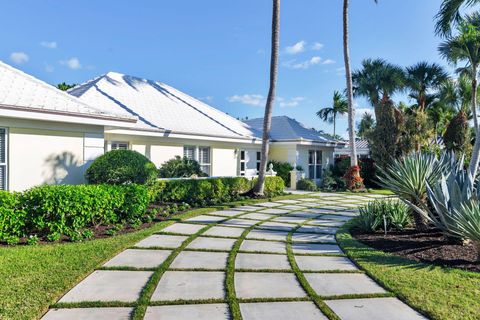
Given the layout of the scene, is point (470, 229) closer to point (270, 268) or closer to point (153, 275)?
point (270, 268)

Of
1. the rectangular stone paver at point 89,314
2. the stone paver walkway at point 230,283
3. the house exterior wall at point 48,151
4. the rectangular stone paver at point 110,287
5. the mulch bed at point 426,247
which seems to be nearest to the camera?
the rectangular stone paver at point 89,314

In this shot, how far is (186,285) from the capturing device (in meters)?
4.33

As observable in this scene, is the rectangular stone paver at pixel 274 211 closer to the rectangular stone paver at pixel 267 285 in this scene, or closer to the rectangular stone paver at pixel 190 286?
the rectangular stone paver at pixel 267 285

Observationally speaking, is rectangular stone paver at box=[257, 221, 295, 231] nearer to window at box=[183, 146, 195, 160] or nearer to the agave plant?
the agave plant

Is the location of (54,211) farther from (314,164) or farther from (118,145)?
(314,164)

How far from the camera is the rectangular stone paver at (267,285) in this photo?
4.05 meters

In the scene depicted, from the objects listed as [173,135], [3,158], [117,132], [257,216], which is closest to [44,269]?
[3,158]

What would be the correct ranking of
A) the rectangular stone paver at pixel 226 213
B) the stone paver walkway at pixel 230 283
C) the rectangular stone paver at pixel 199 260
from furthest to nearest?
the rectangular stone paver at pixel 226 213 < the rectangular stone paver at pixel 199 260 < the stone paver walkway at pixel 230 283

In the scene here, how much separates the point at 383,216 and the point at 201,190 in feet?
22.7

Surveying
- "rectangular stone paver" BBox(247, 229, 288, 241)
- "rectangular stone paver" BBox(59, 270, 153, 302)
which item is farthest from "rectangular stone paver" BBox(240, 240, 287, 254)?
"rectangular stone paver" BBox(59, 270, 153, 302)

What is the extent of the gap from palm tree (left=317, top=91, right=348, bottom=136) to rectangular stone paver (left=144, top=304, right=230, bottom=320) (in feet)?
112

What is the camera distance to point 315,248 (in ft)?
20.9

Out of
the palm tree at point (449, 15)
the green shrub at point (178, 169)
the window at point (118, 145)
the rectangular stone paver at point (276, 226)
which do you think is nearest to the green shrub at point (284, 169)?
the green shrub at point (178, 169)

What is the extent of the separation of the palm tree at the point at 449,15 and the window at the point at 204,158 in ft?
35.7
